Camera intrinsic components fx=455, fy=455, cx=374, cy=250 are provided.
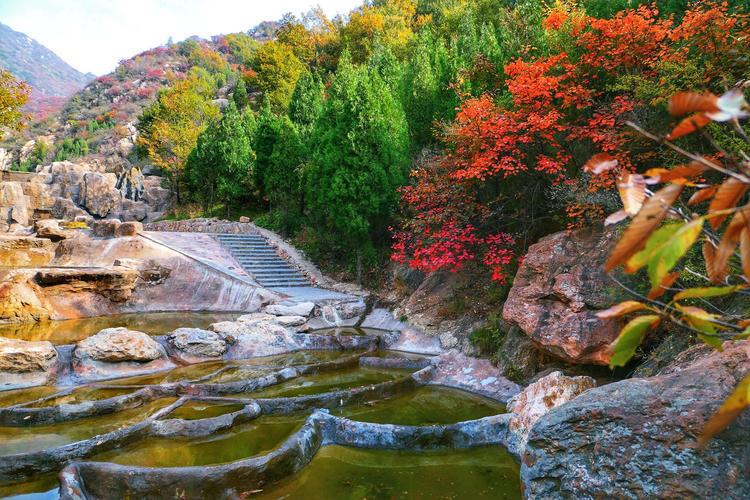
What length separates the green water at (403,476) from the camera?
429cm

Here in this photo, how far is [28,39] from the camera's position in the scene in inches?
4808

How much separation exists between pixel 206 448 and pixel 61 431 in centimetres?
192

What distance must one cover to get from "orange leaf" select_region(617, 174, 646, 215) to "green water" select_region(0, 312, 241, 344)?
1049 centimetres

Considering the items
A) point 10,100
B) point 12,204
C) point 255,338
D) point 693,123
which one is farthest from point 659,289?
point 12,204

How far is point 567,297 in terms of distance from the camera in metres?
Answer: 6.64

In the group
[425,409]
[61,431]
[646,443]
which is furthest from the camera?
[425,409]

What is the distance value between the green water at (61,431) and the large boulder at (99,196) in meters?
27.7

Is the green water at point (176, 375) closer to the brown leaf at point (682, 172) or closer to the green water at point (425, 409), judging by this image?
the green water at point (425, 409)

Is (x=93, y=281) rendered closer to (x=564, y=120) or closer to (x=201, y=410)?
(x=201, y=410)

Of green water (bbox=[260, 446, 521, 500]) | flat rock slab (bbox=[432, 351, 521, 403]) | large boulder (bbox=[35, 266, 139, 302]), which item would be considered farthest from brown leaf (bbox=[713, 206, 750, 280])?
large boulder (bbox=[35, 266, 139, 302])

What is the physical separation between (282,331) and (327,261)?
6.99m

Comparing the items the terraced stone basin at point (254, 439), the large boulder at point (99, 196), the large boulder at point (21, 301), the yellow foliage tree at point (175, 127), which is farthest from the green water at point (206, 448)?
the large boulder at point (99, 196)

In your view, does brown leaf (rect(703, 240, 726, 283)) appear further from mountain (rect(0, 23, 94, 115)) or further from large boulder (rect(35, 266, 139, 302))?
mountain (rect(0, 23, 94, 115))

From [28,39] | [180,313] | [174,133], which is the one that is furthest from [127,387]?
[28,39]
